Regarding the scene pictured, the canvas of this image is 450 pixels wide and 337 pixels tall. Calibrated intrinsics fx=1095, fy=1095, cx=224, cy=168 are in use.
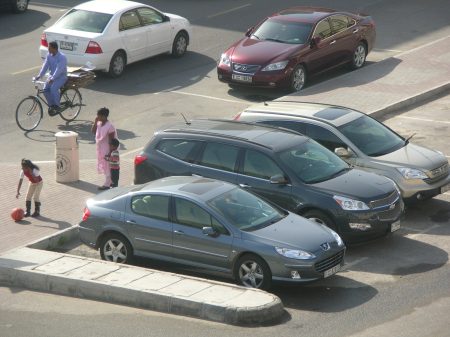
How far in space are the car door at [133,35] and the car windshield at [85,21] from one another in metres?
0.47

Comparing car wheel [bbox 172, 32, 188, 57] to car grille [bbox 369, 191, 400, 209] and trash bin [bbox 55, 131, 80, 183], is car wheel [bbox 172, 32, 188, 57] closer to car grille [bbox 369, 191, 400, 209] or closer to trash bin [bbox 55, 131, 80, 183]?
trash bin [bbox 55, 131, 80, 183]

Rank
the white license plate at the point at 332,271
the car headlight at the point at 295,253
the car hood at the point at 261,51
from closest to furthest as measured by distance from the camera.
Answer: the car headlight at the point at 295,253 < the white license plate at the point at 332,271 < the car hood at the point at 261,51

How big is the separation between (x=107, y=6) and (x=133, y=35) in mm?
969

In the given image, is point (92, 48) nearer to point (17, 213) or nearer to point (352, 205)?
point (17, 213)

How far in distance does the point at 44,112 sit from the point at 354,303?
1154 centimetres

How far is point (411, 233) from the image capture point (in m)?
16.8

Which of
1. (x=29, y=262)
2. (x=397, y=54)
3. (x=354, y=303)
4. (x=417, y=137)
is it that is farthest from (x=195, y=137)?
(x=397, y=54)

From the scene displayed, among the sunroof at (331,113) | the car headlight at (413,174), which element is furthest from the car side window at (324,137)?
the car headlight at (413,174)

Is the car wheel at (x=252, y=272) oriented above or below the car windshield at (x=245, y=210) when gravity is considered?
below

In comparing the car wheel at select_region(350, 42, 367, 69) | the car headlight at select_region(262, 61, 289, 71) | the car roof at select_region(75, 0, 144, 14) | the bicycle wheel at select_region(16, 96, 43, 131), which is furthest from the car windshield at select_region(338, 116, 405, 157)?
the car roof at select_region(75, 0, 144, 14)

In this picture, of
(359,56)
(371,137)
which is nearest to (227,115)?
(359,56)

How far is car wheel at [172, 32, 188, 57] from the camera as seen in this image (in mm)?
28062

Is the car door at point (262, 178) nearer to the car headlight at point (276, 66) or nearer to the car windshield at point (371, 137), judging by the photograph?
the car windshield at point (371, 137)

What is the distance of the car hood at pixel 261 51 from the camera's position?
25047 millimetres
